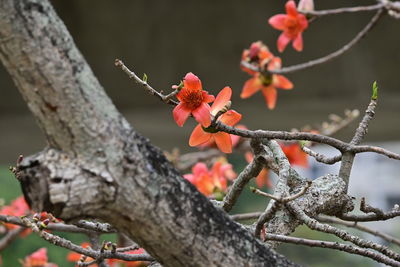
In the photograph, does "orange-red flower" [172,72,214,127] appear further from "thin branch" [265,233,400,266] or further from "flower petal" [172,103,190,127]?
"thin branch" [265,233,400,266]

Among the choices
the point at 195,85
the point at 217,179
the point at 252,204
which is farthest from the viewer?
the point at 252,204

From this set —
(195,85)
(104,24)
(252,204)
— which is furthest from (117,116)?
(252,204)

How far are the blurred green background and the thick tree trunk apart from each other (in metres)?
1.03

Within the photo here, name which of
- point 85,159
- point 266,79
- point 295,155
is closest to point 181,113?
point 85,159

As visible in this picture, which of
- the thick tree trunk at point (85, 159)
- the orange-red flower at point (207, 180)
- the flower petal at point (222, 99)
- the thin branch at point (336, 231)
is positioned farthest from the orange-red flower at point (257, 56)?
the thick tree trunk at point (85, 159)

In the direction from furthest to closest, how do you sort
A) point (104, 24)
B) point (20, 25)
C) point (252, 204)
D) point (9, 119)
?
point (252, 204) < point (9, 119) < point (104, 24) < point (20, 25)

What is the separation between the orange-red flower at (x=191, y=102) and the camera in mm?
652

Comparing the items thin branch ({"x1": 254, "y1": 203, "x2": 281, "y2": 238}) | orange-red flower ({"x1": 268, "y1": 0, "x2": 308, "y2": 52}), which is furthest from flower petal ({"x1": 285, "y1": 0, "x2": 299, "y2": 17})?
thin branch ({"x1": 254, "y1": 203, "x2": 281, "y2": 238})

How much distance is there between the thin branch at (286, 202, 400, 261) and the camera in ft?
1.76

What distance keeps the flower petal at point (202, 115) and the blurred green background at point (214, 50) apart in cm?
82

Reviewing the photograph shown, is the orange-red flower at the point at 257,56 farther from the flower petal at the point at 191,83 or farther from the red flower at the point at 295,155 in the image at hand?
the flower petal at the point at 191,83

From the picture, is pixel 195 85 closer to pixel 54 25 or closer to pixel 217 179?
pixel 54 25

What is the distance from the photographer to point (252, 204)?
10.6 feet

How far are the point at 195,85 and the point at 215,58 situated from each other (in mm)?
822
